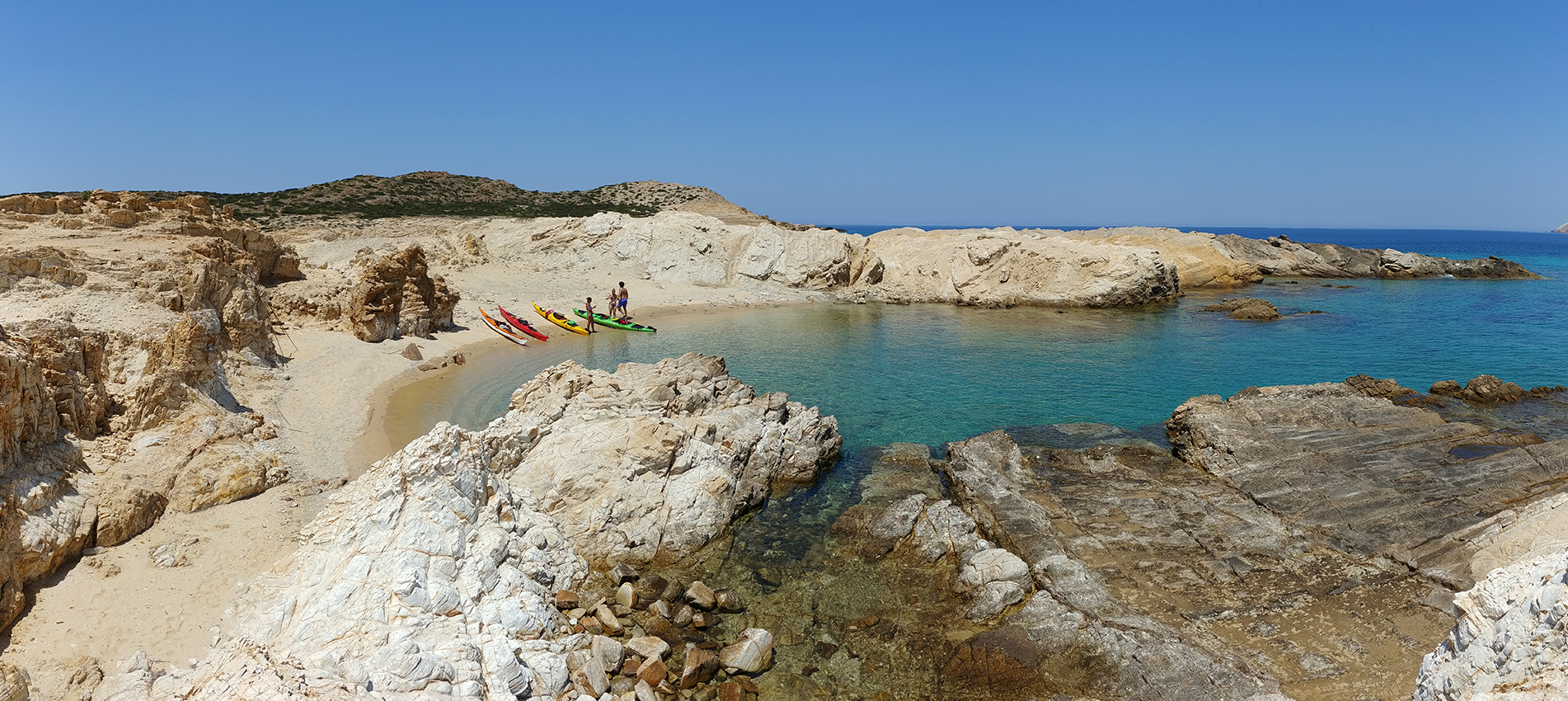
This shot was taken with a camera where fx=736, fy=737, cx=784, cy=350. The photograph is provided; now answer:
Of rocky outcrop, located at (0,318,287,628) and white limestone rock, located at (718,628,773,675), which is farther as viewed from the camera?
white limestone rock, located at (718,628,773,675)

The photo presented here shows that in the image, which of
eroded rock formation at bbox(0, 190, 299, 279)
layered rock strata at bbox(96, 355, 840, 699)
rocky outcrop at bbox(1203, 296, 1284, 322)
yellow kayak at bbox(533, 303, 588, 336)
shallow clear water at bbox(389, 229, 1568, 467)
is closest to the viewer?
layered rock strata at bbox(96, 355, 840, 699)

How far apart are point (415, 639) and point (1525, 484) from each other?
627 inches

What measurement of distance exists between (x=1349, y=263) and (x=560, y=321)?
60.8 m

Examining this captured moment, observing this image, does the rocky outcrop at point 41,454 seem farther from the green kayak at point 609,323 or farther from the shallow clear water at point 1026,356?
the green kayak at point 609,323

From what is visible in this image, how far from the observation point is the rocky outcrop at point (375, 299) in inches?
864

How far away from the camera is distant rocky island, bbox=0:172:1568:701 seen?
281 inches

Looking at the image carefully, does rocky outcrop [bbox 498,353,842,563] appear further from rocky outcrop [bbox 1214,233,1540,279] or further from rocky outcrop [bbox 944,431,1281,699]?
rocky outcrop [bbox 1214,233,1540,279]

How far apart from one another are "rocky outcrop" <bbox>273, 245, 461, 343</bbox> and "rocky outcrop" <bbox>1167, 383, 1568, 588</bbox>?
2171 centimetres

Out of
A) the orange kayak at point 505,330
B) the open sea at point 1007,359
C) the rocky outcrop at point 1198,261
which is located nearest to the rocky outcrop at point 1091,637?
the open sea at point 1007,359

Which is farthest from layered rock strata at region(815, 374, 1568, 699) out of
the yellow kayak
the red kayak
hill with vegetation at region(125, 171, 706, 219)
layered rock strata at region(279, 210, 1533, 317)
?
hill with vegetation at region(125, 171, 706, 219)

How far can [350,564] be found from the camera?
773cm

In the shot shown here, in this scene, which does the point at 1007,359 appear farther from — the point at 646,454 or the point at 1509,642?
the point at 1509,642

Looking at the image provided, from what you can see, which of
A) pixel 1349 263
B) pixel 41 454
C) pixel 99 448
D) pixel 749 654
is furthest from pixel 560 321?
pixel 1349 263

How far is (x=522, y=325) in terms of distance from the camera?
91.0 feet
